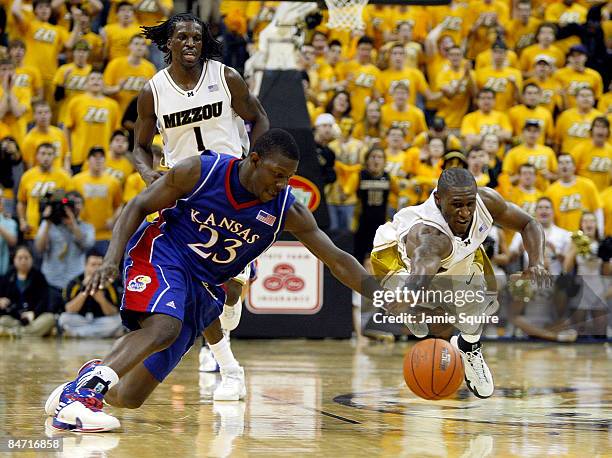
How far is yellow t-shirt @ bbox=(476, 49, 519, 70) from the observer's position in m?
16.3

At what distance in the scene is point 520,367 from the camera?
10219 mm

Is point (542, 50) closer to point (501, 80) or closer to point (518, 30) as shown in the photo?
point (518, 30)

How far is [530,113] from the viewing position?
15422 millimetres

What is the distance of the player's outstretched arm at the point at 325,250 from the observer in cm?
624

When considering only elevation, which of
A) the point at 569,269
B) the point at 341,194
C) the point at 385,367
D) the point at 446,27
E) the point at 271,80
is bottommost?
the point at 385,367

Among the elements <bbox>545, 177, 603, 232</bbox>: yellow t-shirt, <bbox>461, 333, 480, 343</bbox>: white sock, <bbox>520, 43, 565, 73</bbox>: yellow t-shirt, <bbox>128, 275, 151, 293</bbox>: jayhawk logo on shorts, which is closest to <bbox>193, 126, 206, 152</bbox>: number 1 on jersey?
<bbox>128, 275, 151, 293</bbox>: jayhawk logo on shorts

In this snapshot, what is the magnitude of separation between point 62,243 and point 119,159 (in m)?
1.44

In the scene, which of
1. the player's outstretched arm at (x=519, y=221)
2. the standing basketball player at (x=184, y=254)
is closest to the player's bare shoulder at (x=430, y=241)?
the player's outstretched arm at (x=519, y=221)

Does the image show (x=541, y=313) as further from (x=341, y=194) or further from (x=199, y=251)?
(x=199, y=251)

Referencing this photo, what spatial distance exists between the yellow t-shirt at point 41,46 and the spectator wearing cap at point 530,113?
616 centimetres

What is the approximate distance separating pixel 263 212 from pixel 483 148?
27.5ft

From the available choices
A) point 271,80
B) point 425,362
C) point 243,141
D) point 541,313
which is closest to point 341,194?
point 271,80

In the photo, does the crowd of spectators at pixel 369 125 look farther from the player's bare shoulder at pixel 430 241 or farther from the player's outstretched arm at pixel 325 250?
the player's outstretched arm at pixel 325 250

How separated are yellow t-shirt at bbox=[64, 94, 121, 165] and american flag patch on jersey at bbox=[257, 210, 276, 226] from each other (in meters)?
8.42
